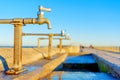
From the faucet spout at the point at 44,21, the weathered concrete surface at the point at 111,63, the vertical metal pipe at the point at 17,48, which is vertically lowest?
the weathered concrete surface at the point at 111,63

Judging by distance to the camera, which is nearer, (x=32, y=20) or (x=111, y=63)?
(x=32, y=20)

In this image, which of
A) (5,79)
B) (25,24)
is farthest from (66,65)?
(5,79)

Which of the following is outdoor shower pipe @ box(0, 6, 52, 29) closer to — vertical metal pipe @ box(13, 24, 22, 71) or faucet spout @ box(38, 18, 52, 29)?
faucet spout @ box(38, 18, 52, 29)

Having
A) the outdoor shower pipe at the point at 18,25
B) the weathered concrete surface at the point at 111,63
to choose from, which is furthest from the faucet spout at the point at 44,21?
the weathered concrete surface at the point at 111,63

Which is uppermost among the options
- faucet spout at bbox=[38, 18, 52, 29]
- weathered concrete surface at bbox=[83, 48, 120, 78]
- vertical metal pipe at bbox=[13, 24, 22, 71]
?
faucet spout at bbox=[38, 18, 52, 29]

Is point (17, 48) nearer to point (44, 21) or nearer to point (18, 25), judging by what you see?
point (18, 25)

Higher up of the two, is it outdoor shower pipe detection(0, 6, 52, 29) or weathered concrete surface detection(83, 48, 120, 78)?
outdoor shower pipe detection(0, 6, 52, 29)

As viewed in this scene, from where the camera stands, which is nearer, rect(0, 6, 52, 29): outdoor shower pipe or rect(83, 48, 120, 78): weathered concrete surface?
rect(0, 6, 52, 29): outdoor shower pipe

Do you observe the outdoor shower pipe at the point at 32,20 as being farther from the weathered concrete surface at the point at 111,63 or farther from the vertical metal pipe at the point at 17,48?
the weathered concrete surface at the point at 111,63

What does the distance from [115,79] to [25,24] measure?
462 centimetres

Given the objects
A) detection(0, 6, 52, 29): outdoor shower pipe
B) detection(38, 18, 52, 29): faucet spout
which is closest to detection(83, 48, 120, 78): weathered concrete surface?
detection(38, 18, 52, 29): faucet spout

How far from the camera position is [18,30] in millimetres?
10086

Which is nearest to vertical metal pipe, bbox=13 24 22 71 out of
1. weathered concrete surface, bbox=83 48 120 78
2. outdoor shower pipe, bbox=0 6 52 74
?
outdoor shower pipe, bbox=0 6 52 74

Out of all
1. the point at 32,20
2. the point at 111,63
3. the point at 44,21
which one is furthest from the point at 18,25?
the point at 111,63
